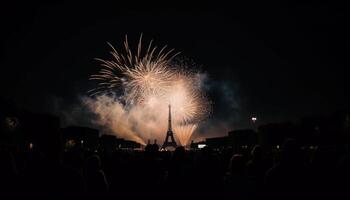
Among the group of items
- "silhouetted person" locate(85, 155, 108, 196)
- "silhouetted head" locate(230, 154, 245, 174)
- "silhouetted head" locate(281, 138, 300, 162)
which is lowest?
"silhouetted person" locate(85, 155, 108, 196)

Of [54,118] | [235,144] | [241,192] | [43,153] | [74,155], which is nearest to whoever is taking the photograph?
[43,153]

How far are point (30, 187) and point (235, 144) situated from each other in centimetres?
12571

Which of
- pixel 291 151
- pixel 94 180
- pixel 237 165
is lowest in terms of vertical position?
pixel 94 180

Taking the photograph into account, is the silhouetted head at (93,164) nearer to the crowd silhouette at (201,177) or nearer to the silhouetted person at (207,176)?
the crowd silhouette at (201,177)

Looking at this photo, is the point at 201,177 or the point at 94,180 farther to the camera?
the point at 94,180

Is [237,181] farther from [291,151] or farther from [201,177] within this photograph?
[291,151]

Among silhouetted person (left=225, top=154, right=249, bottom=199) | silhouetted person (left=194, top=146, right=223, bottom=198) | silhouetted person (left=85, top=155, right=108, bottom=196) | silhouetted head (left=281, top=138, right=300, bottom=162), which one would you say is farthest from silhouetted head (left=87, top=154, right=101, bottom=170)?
silhouetted head (left=281, top=138, right=300, bottom=162)

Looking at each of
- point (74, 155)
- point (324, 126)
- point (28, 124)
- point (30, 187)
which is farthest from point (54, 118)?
point (30, 187)

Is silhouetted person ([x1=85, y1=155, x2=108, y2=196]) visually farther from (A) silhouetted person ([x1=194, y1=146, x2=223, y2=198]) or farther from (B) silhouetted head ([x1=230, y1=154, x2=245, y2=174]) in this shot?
(B) silhouetted head ([x1=230, y1=154, x2=245, y2=174])

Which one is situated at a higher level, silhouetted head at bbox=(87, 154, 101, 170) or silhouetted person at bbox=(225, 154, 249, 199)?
silhouetted head at bbox=(87, 154, 101, 170)

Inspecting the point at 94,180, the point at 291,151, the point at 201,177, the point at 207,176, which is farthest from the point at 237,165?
the point at 94,180

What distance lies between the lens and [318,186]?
7.14 meters

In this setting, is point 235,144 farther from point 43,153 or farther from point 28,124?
point 43,153

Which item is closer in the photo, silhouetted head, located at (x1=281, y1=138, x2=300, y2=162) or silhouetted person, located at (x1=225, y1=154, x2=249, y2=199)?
silhouetted head, located at (x1=281, y1=138, x2=300, y2=162)
